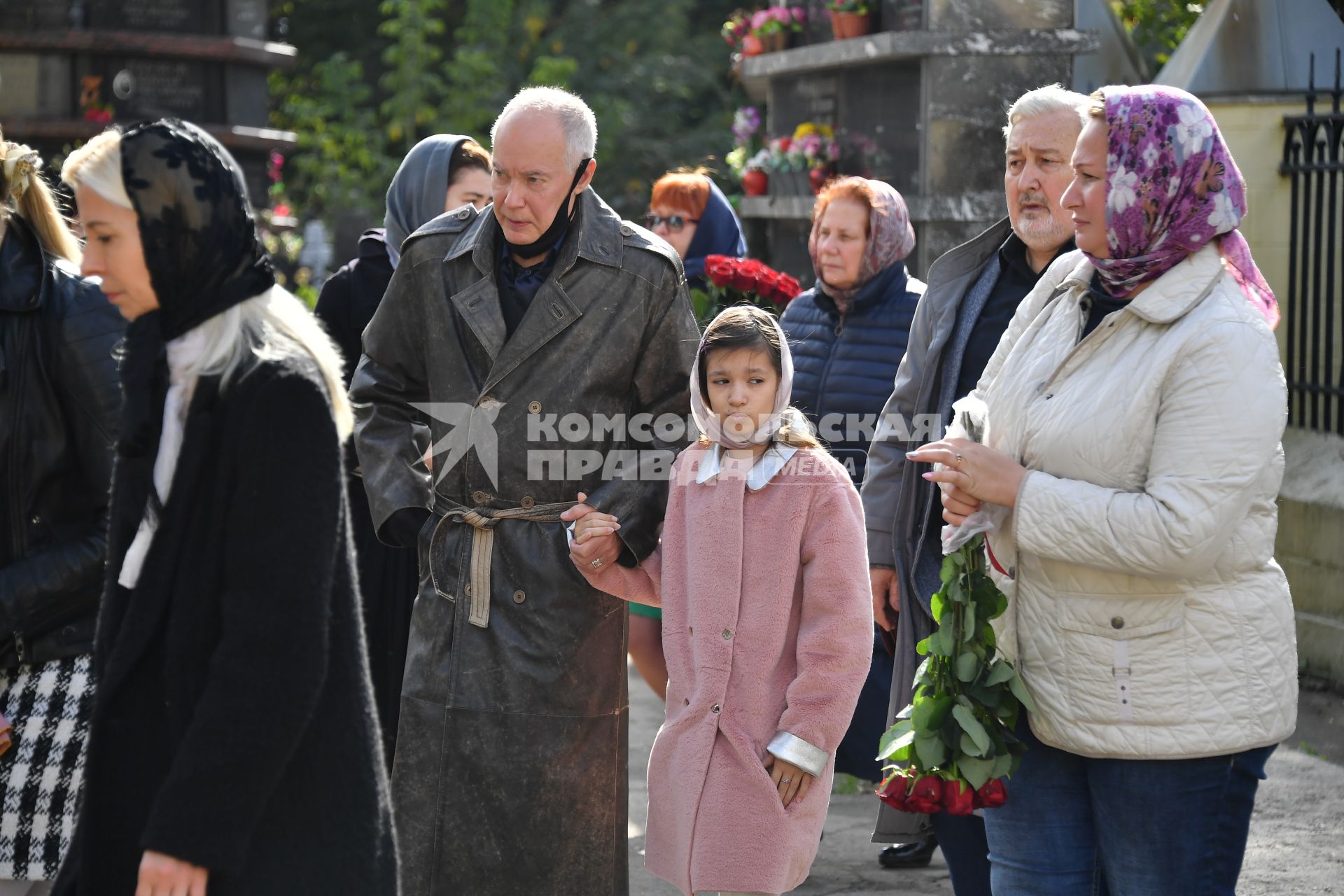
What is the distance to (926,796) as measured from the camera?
335 centimetres

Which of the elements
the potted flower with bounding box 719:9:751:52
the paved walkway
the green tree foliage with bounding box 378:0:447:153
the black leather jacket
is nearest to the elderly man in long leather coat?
the black leather jacket

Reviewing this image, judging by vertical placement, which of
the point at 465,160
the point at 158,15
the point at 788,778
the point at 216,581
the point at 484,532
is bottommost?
the point at 788,778

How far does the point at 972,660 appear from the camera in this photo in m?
3.33

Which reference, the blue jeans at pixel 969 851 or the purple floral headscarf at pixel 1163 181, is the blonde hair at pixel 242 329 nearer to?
the purple floral headscarf at pixel 1163 181

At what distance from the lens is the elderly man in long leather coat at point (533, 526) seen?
13.4ft

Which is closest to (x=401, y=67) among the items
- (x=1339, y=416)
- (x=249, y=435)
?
(x=1339, y=416)

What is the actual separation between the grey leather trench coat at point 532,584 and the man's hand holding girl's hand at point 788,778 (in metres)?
0.55

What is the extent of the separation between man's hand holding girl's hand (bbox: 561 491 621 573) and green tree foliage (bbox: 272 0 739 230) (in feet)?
64.0

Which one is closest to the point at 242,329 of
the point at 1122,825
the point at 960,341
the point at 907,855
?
the point at 1122,825

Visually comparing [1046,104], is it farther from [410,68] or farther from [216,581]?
[410,68]

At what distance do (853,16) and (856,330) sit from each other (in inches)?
175

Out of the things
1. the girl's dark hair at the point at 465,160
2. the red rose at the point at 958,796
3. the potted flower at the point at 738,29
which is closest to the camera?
the red rose at the point at 958,796

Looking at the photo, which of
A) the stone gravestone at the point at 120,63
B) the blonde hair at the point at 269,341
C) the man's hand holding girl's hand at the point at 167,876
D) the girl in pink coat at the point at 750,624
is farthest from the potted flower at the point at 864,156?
the stone gravestone at the point at 120,63
